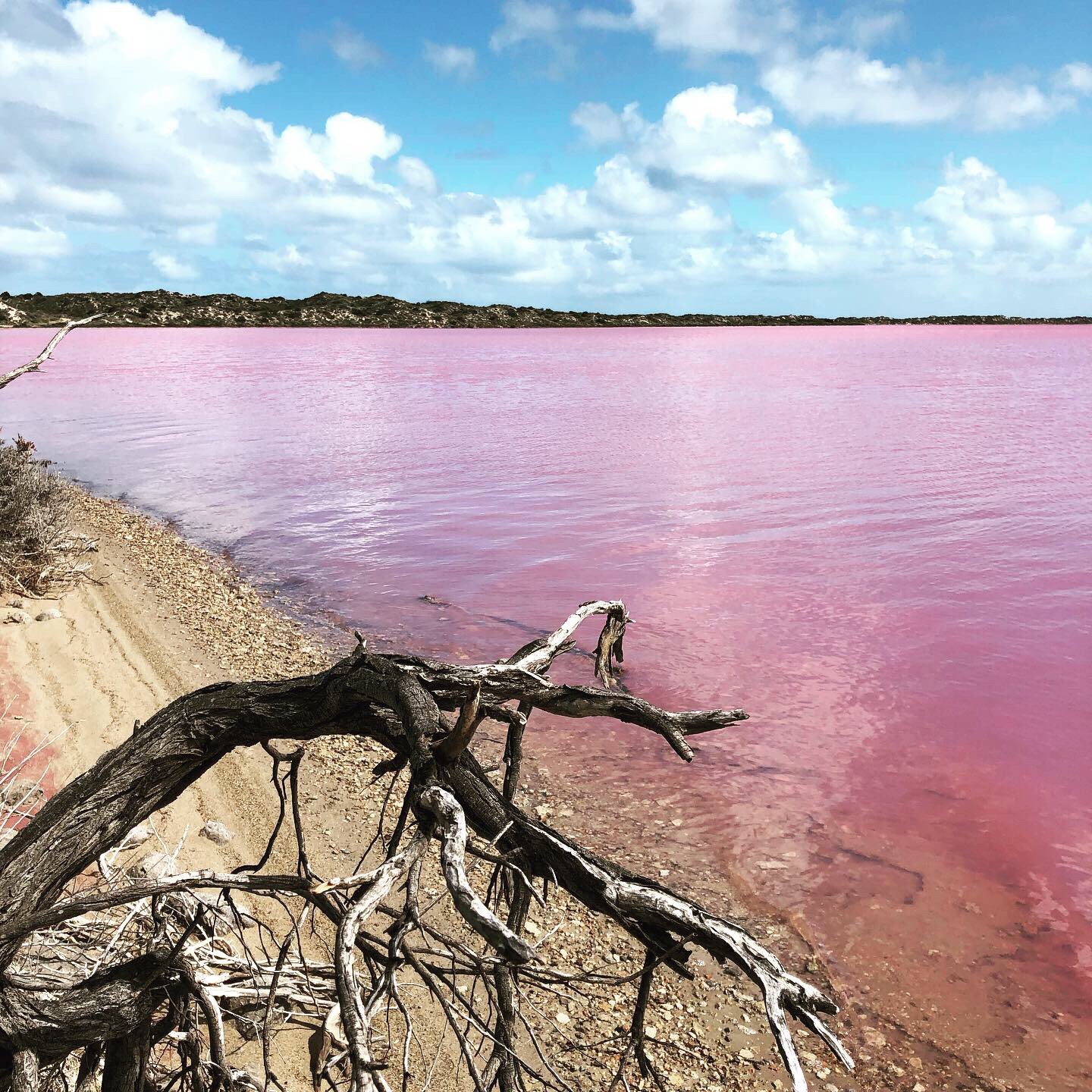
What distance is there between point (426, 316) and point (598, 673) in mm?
112865

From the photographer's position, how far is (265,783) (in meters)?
6.08

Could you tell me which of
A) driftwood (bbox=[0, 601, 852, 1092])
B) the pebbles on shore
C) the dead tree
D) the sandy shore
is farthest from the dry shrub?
driftwood (bbox=[0, 601, 852, 1092])

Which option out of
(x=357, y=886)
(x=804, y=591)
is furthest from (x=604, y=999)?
(x=804, y=591)

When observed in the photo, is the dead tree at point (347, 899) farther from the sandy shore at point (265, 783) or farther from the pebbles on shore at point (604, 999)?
the sandy shore at point (265, 783)

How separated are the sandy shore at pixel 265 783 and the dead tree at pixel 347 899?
0.48 m

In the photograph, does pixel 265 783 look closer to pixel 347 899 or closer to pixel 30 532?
pixel 347 899

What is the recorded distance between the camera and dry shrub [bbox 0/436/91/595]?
912cm

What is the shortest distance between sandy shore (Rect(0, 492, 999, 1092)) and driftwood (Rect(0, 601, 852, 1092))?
51 cm

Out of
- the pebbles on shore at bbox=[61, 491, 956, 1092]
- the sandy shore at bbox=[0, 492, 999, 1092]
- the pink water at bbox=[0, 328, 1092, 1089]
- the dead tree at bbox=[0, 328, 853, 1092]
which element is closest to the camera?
the dead tree at bbox=[0, 328, 853, 1092]

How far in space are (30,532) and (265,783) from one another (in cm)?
507

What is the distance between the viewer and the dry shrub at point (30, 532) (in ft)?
29.9

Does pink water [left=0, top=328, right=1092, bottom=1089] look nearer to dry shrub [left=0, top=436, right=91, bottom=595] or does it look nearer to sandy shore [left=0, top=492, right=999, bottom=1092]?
sandy shore [left=0, top=492, right=999, bottom=1092]

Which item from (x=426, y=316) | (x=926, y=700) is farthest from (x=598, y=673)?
(x=426, y=316)

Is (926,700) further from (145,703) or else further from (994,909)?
(145,703)
